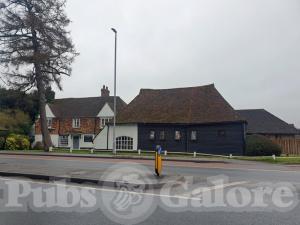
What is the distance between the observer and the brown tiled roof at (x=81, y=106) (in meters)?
59.0

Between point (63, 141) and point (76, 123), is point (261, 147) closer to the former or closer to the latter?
point (76, 123)

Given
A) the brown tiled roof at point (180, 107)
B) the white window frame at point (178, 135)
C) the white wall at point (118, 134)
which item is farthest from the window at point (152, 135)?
the white window frame at point (178, 135)

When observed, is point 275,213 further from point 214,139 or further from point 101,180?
point 214,139

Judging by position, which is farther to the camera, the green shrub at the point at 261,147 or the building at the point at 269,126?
the building at the point at 269,126

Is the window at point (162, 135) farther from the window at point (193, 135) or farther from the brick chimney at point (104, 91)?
Result: the brick chimney at point (104, 91)

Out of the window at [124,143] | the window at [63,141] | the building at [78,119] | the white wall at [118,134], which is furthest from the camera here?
the window at [63,141]

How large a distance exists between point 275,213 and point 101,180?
231 inches

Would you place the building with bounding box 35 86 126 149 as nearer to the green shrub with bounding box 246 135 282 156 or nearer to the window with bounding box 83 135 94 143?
the window with bounding box 83 135 94 143

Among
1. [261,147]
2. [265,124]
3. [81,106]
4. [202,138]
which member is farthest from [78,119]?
[261,147]

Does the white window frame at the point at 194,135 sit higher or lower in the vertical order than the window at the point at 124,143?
higher

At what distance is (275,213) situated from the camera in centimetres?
758

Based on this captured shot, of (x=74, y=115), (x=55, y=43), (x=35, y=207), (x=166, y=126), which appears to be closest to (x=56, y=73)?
(x=55, y=43)

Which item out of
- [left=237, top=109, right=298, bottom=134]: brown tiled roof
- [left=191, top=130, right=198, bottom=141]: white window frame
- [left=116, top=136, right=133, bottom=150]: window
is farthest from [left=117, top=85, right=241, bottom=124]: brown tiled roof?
[left=237, top=109, right=298, bottom=134]: brown tiled roof

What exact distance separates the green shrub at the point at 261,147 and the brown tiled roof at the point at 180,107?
3.69 metres
